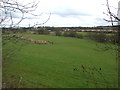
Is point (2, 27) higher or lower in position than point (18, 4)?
lower

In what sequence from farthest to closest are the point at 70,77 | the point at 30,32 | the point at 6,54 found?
the point at 70,77
the point at 6,54
the point at 30,32

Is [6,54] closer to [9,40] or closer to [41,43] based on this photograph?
[9,40]

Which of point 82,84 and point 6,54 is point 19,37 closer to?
point 6,54

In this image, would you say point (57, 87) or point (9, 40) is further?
point (57, 87)

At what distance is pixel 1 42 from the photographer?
138 inches

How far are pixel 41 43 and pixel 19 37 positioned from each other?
41.1 metres

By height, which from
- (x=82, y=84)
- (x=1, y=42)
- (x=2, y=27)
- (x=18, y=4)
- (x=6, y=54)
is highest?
(x=18, y=4)

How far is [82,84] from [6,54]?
9894mm

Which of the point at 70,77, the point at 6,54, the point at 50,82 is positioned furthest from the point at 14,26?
the point at 70,77

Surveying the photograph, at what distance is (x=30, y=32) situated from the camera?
3.52m

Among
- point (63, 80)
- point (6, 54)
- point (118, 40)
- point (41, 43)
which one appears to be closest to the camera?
point (118, 40)

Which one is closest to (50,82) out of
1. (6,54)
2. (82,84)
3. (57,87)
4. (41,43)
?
(57,87)

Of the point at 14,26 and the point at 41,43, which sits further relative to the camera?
the point at 41,43

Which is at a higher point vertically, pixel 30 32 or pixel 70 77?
pixel 30 32
